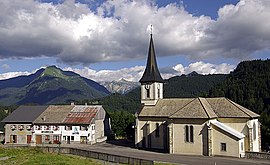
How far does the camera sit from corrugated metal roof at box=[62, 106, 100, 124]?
71744mm

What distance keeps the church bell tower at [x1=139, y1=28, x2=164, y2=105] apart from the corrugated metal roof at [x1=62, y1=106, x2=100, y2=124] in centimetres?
1445

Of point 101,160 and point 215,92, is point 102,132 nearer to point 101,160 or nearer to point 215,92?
point 101,160

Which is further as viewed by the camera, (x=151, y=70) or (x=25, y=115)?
(x=25, y=115)

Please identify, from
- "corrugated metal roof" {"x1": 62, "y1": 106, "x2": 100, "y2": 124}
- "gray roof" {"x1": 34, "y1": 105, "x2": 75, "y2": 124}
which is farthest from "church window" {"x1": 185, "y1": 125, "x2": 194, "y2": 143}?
"gray roof" {"x1": 34, "y1": 105, "x2": 75, "y2": 124}

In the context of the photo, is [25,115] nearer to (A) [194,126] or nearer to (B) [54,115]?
(B) [54,115]

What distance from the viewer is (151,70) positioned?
63.3 meters

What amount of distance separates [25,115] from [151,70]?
3091 cm

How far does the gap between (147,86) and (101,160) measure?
71.6ft

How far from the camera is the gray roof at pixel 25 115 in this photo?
75.3 m

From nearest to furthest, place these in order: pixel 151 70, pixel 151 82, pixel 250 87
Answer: pixel 151 82 → pixel 151 70 → pixel 250 87

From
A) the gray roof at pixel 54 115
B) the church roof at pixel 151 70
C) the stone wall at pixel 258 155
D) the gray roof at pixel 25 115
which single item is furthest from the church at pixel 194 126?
the gray roof at pixel 25 115

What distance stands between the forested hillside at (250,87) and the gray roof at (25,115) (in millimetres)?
83895

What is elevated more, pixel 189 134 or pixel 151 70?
pixel 151 70

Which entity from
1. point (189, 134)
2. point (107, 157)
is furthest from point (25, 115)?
point (189, 134)
